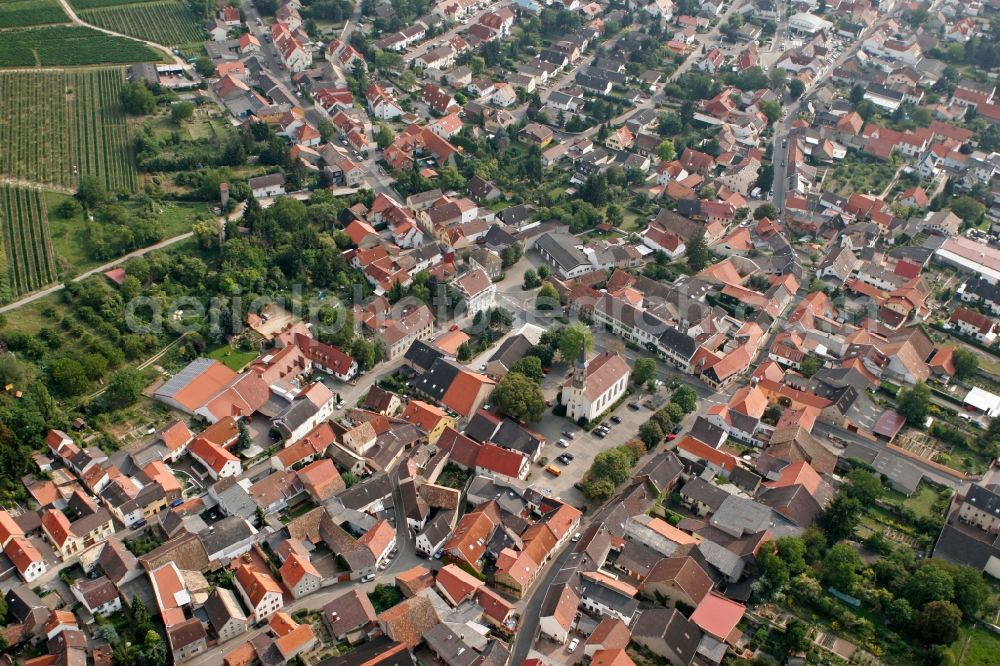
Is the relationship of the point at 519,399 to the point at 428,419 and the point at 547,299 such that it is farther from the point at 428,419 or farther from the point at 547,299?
the point at 547,299

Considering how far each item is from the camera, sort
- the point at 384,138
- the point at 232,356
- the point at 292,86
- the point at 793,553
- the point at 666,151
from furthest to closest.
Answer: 1. the point at 292,86
2. the point at 666,151
3. the point at 384,138
4. the point at 232,356
5. the point at 793,553

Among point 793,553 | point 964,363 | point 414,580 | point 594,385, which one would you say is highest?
point 964,363

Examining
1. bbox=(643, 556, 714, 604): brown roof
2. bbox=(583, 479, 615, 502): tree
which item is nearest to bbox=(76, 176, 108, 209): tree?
bbox=(583, 479, 615, 502): tree

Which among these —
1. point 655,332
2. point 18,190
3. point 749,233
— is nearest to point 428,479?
point 655,332

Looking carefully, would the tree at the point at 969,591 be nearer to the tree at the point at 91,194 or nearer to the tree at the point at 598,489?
the tree at the point at 598,489

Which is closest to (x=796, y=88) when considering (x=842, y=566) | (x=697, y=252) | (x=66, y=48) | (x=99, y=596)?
(x=697, y=252)

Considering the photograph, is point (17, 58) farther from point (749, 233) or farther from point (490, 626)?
point (490, 626)
